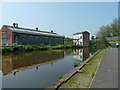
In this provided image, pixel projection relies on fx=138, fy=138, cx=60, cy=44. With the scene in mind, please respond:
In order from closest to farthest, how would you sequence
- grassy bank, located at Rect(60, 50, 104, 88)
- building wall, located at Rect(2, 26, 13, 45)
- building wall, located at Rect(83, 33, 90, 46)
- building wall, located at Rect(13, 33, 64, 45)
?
grassy bank, located at Rect(60, 50, 104, 88), building wall, located at Rect(2, 26, 13, 45), building wall, located at Rect(13, 33, 64, 45), building wall, located at Rect(83, 33, 90, 46)

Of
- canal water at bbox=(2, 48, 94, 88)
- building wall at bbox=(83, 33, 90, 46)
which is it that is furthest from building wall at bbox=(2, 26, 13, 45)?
building wall at bbox=(83, 33, 90, 46)

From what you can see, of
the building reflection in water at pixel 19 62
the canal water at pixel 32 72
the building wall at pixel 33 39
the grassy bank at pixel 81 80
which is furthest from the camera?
the building wall at pixel 33 39

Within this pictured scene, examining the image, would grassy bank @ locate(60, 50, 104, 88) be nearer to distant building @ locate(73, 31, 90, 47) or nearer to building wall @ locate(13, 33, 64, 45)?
building wall @ locate(13, 33, 64, 45)

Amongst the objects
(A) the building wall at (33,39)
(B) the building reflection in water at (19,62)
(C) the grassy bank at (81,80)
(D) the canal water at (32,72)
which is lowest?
(D) the canal water at (32,72)

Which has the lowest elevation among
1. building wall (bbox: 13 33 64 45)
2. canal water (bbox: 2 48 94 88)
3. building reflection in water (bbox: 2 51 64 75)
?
canal water (bbox: 2 48 94 88)

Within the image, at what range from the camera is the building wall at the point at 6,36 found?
34.5 metres

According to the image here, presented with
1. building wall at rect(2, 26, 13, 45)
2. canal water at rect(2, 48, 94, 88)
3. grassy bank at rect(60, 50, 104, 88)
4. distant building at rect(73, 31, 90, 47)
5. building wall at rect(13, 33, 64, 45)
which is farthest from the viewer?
distant building at rect(73, 31, 90, 47)

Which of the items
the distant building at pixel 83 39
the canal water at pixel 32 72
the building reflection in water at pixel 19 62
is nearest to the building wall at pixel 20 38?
the building reflection in water at pixel 19 62

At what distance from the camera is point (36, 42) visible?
1656 inches

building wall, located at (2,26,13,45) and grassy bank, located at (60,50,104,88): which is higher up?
building wall, located at (2,26,13,45)

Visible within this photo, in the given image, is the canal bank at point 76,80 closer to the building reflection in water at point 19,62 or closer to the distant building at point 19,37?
the building reflection in water at point 19,62

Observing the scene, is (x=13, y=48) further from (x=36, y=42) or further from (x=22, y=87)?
(x=22, y=87)

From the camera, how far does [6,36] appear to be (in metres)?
35.3

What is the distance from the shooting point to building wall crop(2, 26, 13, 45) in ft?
113
